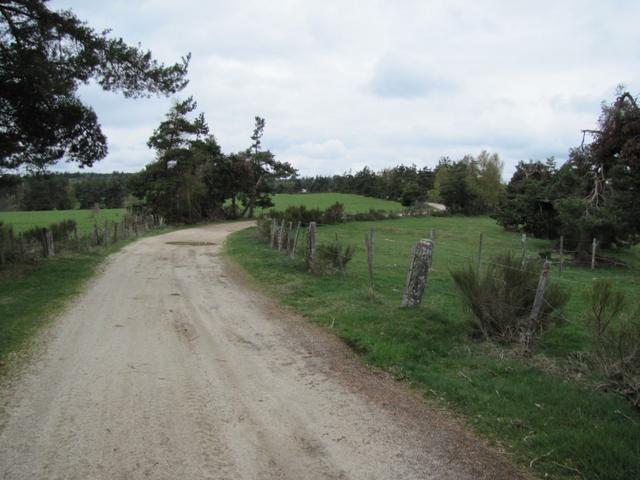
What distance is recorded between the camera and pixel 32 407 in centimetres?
505

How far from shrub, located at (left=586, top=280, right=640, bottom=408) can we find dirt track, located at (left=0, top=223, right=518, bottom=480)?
1.96 metres

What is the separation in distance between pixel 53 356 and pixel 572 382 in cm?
730

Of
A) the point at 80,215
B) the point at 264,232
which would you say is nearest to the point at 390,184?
the point at 80,215

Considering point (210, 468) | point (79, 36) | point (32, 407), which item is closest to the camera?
point (210, 468)

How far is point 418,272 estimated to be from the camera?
9.31 meters

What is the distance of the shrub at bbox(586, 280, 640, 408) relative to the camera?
16.6 feet

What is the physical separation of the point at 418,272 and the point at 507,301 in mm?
2051

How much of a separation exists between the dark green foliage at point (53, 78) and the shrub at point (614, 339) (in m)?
13.8

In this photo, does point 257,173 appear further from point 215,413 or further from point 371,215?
point 215,413

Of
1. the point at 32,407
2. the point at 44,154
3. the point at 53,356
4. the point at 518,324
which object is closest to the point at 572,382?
the point at 518,324

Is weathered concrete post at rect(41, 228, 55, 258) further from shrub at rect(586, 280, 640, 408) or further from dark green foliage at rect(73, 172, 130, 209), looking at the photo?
dark green foliage at rect(73, 172, 130, 209)

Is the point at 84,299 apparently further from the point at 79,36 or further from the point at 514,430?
the point at 514,430

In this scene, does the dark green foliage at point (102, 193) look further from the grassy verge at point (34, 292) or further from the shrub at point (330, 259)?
the shrub at point (330, 259)

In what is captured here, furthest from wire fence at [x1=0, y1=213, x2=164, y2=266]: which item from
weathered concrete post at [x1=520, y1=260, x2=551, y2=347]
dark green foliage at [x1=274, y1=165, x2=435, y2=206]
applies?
dark green foliage at [x1=274, y1=165, x2=435, y2=206]
